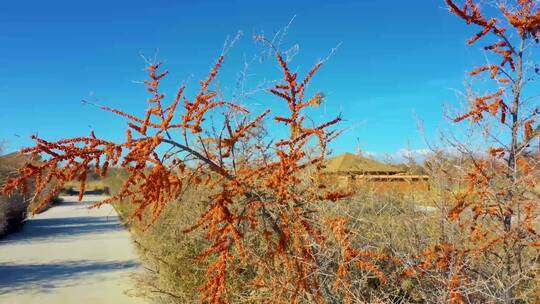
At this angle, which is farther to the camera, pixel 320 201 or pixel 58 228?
pixel 58 228

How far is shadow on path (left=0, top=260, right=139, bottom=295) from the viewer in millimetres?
9727

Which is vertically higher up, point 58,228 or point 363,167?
point 363,167

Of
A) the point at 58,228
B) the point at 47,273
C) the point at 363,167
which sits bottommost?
the point at 47,273

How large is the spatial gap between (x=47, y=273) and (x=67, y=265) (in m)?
0.99

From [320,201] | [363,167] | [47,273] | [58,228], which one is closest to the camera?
[320,201]

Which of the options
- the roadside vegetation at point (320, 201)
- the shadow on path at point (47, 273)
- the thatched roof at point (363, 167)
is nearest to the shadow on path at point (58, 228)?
the shadow on path at point (47, 273)

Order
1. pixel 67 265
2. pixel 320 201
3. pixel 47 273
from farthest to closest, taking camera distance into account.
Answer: pixel 67 265, pixel 47 273, pixel 320 201

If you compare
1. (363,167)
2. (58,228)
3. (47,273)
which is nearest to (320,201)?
(363,167)

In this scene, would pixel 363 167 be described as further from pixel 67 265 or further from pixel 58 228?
pixel 58 228

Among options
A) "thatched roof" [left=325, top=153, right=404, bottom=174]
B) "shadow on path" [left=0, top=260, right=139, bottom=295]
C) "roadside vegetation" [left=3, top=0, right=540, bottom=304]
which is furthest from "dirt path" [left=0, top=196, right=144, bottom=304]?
"thatched roof" [left=325, top=153, right=404, bottom=174]

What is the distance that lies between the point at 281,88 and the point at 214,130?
2154 mm

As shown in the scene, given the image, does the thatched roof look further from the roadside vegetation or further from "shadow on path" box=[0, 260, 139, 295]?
"shadow on path" box=[0, 260, 139, 295]

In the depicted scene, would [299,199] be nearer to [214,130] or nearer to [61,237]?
[214,130]

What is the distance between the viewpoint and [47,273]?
1092 cm
